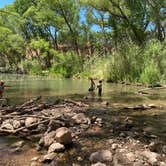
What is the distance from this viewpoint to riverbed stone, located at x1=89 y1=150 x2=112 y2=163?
8.47 m

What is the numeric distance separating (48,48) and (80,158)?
60.3 metres

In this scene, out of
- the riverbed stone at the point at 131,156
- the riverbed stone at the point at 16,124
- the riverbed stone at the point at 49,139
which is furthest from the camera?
the riverbed stone at the point at 16,124

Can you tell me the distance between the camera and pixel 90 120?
13031 millimetres

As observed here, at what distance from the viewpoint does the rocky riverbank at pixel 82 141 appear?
27.8ft

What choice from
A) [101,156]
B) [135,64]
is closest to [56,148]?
[101,156]

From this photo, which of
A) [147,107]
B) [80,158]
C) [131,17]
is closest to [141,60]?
[131,17]

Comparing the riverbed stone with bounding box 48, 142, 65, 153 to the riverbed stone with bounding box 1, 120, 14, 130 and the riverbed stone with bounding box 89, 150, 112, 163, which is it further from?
the riverbed stone with bounding box 1, 120, 14, 130

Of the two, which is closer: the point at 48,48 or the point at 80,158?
the point at 80,158

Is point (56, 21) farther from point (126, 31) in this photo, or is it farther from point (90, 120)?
point (90, 120)

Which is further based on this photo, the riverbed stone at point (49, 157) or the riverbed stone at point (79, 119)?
the riverbed stone at point (79, 119)

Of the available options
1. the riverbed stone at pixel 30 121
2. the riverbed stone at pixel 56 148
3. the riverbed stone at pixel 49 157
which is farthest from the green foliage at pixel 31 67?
the riverbed stone at pixel 49 157

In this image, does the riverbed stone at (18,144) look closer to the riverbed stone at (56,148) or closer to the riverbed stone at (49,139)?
the riverbed stone at (49,139)

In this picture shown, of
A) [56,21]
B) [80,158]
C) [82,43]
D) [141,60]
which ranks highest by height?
[56,21]

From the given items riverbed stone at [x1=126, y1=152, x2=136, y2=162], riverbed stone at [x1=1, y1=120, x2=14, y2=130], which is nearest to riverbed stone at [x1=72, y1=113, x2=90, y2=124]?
riverbed stone at [x1=1, y1=120, x2=14, y2=130]
